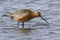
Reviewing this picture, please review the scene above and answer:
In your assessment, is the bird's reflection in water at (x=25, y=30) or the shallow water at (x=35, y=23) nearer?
the shallow water at (x=35, y=23)

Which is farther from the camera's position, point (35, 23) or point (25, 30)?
point (35, 23)

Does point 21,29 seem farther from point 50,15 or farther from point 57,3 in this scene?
point 57,3

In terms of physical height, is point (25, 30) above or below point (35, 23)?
below

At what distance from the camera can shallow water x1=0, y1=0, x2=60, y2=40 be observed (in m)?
10.1

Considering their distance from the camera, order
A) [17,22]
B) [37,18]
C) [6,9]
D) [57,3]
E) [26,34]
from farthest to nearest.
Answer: [57,3] < [6,9] < [37,18] < [17,22] < [26,34]

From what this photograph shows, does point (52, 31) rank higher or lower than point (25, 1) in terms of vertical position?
lower

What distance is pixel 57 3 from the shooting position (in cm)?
1405

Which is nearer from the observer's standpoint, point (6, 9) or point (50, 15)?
point (50, 15)

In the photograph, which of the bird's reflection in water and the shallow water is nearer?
the shallow water

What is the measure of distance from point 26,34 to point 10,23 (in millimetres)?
1173

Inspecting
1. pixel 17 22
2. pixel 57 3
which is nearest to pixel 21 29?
pixel 17 22

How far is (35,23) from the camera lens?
1150 cm

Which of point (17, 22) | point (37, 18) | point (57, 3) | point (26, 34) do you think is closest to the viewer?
point (26, 34)

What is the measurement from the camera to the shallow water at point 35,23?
10.1m
